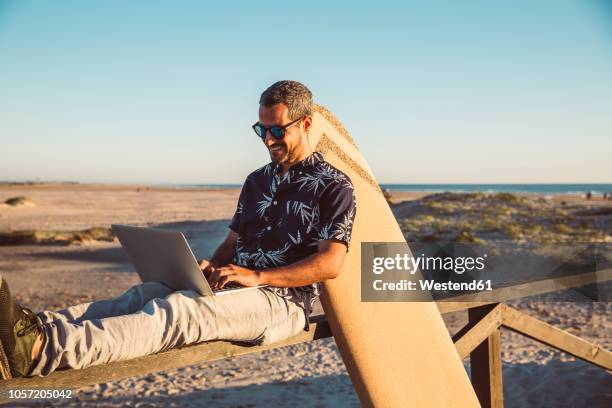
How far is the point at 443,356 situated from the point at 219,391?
8.03 feet

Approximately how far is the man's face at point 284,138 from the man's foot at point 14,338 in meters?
1.40

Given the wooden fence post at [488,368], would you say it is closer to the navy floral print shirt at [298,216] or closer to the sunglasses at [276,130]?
the navy floral print shirt at [298,216]

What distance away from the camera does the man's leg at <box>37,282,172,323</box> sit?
242 centimetres

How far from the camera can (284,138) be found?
2.95 meters

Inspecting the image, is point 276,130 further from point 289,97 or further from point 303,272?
point 303,272

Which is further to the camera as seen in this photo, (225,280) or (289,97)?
(289,97)

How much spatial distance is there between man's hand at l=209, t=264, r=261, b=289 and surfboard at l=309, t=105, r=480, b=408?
18.9 inches

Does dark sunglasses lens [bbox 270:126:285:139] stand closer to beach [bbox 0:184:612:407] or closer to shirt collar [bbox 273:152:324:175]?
shirt collar [bbox 273:152:324:175]

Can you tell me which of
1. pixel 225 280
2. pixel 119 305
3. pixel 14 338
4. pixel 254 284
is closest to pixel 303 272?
pixel 254 284

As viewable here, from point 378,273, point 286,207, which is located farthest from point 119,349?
point 378,273

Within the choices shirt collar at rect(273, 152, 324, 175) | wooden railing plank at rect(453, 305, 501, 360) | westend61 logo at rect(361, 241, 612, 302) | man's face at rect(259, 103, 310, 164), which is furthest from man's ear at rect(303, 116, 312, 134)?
wooden railing plank at rect(453, 305, 501, 360)

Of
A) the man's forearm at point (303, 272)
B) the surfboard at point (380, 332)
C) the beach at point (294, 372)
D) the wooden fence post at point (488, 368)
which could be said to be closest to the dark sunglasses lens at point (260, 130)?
the surfboard at point (380, 332)

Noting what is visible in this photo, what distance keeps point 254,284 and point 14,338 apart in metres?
1.04

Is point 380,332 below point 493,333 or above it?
above
